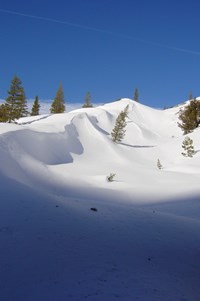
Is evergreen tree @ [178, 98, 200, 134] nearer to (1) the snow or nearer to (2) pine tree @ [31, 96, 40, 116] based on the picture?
(1) the snow

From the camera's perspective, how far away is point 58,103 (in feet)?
256

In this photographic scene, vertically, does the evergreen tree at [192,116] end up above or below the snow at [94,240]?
above

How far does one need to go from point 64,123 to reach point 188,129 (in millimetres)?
23415

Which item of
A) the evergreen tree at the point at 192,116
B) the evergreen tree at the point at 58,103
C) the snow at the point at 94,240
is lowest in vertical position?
the snow at the point at 94,240

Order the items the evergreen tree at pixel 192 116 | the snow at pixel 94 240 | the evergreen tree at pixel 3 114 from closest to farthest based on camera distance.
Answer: the snow at pixel 94 240 < the evergreen tree at pixel 3 114 < the evergreen tree at pixel 192 116

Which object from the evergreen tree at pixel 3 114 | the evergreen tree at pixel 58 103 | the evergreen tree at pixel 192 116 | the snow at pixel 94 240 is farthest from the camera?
the evergreen tree at pixel 58 103

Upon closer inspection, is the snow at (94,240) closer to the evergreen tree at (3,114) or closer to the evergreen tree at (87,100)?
the evergreen tree at (3,114)

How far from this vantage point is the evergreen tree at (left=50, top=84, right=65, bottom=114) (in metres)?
77.2

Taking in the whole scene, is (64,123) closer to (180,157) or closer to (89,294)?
(180,157)

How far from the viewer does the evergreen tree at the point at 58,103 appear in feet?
253

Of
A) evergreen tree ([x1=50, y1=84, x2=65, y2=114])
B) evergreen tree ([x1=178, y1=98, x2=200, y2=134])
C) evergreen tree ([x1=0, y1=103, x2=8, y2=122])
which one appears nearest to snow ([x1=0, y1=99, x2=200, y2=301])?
evergreen tree ([x1=0, y1=103, x2=8, y2=122])

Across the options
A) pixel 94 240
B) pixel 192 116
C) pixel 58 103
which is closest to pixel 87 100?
pixel 58 103

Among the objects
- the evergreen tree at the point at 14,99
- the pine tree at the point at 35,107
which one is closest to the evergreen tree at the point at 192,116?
the evergreen tree at the point at 14,99

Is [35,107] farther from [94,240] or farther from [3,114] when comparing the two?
[94,240]
